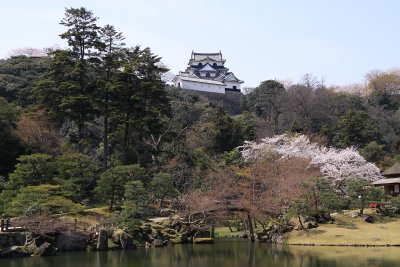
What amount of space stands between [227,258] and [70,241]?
7.61 metres

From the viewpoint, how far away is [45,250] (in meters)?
20.2

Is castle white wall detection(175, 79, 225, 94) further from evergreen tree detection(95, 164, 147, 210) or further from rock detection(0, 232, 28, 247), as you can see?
rock detection(0, 232, 28, 247)

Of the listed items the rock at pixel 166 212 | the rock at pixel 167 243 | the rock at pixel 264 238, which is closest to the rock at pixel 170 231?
the rock at pixel 167 243

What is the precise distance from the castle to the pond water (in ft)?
131

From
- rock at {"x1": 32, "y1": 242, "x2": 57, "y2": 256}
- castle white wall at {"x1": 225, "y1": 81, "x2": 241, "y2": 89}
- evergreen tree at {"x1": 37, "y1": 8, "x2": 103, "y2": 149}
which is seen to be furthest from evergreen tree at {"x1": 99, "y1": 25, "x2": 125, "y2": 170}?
castle white wall at {"x1": 225, "y1": 81, "x2": 241, "y2": 89}

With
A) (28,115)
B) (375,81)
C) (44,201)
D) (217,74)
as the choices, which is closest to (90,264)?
(44,201)

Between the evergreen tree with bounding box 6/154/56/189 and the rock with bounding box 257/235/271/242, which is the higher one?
the evergreen tree with bounding box 6/154/56/189

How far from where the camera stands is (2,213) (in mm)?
22609

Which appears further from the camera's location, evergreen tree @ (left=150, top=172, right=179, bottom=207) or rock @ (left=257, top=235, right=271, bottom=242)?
rock @ (left=257, top=235, right=271, bottom=242)

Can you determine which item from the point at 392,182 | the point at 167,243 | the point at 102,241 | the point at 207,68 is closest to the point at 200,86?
the point at 207,68

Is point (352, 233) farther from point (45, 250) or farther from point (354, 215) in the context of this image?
point (45, 250)

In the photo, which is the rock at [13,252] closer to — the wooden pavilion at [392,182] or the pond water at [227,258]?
the pond water at [227,258]

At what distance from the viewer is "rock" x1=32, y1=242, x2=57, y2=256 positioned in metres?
20.2

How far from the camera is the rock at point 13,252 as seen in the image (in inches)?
778
